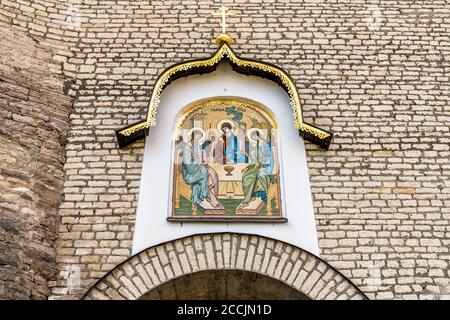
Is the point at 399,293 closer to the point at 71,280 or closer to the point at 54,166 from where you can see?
the point at 71,280

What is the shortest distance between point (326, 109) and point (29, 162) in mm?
3134

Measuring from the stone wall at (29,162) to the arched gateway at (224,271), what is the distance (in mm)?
606

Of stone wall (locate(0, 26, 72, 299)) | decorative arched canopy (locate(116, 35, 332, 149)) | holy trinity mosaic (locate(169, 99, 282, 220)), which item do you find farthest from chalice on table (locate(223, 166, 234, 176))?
stone wall (locate(0, 26, 72, 299))

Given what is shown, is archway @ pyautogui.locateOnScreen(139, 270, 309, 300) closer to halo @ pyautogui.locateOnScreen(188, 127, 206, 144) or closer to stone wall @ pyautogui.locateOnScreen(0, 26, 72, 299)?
stone wall @ pyautogui.locateOnScreen(0, 26, 72, 299)

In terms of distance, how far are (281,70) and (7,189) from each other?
304cm

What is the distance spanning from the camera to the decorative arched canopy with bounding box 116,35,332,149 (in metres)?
6.51

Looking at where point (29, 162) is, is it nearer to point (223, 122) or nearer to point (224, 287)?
point (223, 122)

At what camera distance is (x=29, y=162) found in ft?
20.2

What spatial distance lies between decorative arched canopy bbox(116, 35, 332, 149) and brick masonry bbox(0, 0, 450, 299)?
184 mm

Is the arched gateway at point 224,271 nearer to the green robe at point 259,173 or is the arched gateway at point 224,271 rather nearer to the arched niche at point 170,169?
the arched niche at point 170,169

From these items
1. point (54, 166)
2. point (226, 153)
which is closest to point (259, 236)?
point (226, 153)

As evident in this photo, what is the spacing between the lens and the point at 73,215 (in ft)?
20.0

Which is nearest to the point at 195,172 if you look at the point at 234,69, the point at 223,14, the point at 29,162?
the point at 234,69

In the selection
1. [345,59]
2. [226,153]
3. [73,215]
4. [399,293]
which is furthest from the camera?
[345,59]
